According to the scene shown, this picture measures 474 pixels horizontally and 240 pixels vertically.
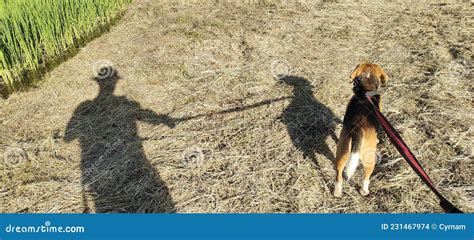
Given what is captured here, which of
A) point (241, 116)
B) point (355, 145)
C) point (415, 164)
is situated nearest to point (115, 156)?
point (241, 116)

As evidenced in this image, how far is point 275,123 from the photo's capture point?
13.7ft

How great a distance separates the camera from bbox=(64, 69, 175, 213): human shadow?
11.3 feet

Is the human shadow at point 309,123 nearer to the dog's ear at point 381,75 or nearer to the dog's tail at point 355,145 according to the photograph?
the dog's tail at point 355,145

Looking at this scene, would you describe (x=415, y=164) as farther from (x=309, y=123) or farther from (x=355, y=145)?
(x=309, y=123)

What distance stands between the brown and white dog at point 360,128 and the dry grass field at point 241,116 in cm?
50

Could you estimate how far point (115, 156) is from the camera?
155 inches

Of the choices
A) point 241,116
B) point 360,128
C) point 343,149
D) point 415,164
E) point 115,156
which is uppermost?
point 415,164

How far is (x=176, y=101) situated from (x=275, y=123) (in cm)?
141

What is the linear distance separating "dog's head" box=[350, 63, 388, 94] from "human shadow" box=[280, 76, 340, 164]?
930 mm

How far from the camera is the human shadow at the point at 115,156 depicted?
11.3ft

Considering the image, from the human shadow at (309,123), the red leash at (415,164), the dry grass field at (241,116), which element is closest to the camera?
the red leash at (415,164)

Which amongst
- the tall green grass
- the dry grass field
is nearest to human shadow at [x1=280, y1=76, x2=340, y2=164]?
the dry grass field

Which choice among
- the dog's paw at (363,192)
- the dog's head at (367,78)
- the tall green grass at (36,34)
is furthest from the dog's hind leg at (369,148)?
the tall green grass at (36,34)

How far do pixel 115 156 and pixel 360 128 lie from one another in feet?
8.31
